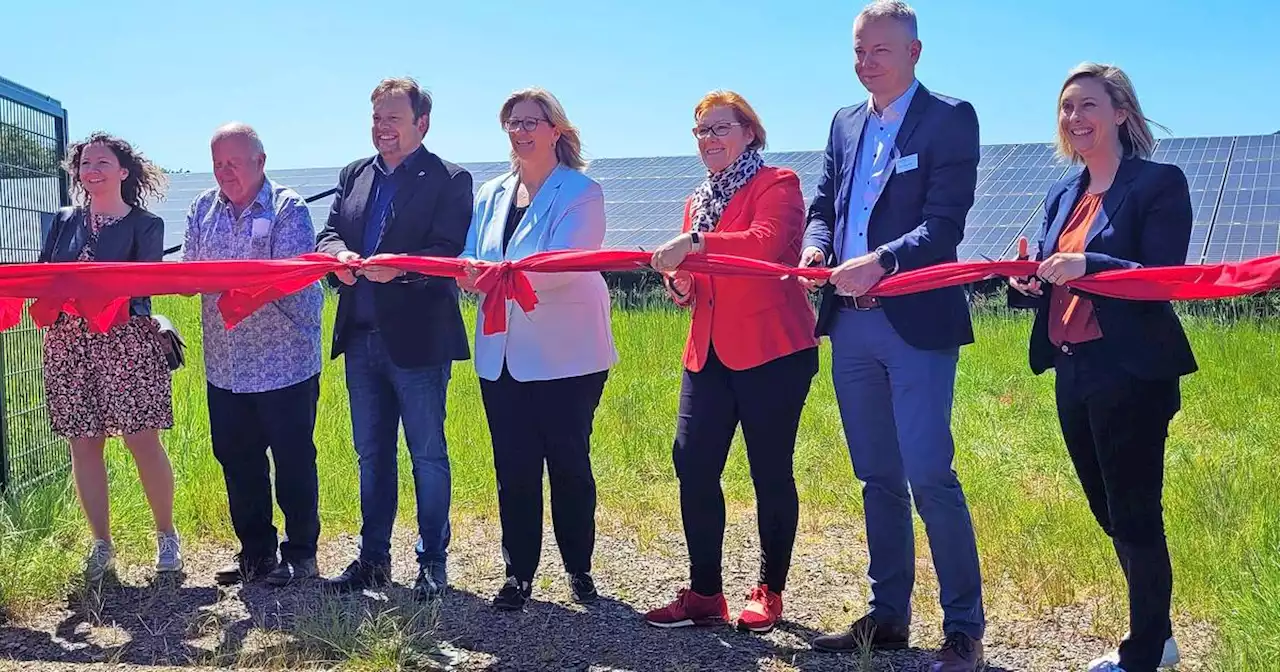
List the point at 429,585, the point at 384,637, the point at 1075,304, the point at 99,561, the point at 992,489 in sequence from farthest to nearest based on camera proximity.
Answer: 1. the point at 992,489
2. the point at 99,561
3. the point at 429,585
4. the point at 384,637
5. the point at 1075,304

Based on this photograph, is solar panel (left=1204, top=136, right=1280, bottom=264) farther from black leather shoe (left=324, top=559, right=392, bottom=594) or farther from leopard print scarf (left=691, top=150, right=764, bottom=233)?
black leather shoe (left=324, top=559, right=392, bottom=594)

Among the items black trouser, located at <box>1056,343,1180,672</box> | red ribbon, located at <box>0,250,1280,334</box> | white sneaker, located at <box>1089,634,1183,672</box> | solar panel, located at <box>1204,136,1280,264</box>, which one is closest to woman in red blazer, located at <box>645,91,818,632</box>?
red ribbon, located at <box>0,250,1280,334</box>

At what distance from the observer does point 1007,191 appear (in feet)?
73.3

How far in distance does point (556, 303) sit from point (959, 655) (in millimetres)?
2049

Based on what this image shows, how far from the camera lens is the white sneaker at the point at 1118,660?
12.3 ft

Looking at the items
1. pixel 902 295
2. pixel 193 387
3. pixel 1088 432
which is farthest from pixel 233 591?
pixel 193 387

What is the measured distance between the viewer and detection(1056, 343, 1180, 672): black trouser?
11.6ft

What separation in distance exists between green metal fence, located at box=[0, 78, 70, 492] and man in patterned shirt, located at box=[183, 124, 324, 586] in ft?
4.59

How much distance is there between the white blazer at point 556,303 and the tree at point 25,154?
116 inches

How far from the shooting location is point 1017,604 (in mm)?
4879

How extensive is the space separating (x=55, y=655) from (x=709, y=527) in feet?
8.51

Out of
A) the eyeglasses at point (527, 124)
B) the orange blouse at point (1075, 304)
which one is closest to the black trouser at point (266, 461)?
the eyeglasses at point (527, 124)

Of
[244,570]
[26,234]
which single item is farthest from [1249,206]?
[26,234]

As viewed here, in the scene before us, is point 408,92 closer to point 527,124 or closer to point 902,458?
point 527,124
